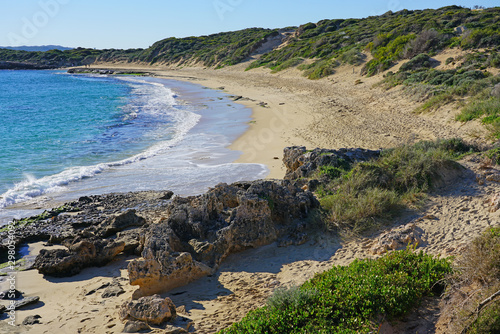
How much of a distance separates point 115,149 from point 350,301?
13.5 m

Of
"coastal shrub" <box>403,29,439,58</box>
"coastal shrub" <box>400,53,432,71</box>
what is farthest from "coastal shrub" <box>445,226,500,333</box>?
"coastal shrub" <box>403,29,439,58</box>

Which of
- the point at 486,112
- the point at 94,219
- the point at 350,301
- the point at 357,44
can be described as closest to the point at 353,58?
the point at 357,44

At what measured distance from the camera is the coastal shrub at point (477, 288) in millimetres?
3303

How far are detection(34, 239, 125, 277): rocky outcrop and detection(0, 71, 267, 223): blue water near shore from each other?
11.1 ft

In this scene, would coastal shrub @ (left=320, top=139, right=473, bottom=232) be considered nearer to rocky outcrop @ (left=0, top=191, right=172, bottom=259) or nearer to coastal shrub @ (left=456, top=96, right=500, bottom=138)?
coastal shrub @ (left=456, top=96, right=500, bottom=138)

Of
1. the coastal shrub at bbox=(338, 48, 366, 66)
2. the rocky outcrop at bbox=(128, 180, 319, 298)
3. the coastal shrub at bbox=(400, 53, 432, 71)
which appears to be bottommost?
the rocky outcrop at bbox=(128, 180, 319, 298)

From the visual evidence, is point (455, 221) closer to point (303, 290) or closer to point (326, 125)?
point (303, 290)

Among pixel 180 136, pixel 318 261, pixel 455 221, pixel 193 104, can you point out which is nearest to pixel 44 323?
pixel 318 261

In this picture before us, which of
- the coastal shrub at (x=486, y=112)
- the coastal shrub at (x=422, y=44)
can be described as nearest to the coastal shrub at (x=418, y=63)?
the coastal shrub at (x=422, y=44)

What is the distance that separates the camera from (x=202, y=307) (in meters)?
4.93

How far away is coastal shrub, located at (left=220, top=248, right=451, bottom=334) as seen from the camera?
3852 mm

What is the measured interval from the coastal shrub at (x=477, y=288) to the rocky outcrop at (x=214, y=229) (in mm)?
2813

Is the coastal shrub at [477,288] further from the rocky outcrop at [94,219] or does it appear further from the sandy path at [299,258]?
the rocky outcrop at [94,219]

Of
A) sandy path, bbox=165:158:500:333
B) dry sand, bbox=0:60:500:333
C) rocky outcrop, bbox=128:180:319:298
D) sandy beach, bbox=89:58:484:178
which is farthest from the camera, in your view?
sandy beach, bbox=89:58:484:178
